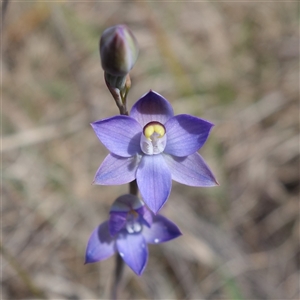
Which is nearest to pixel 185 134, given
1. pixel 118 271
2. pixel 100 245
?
pixel 100 245

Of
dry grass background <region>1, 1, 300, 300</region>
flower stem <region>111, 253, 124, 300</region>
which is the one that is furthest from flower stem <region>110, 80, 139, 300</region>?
dry grass background <region>1, 1, 300, 300</region>

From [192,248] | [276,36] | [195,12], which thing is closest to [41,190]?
[192,248]

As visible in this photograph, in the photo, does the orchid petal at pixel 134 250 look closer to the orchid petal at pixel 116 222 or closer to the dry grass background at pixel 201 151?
the orchid petal at pixel 116 222

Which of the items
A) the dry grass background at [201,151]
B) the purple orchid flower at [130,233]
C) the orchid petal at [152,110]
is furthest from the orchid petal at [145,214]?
the dry grass background at [201,151]

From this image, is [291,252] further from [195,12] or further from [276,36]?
[195,12]

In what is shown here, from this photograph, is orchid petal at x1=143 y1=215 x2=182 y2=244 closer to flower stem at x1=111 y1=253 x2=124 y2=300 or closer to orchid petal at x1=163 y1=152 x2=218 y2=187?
flower stem at x1=111 y1=253 x2=124 y2=300
